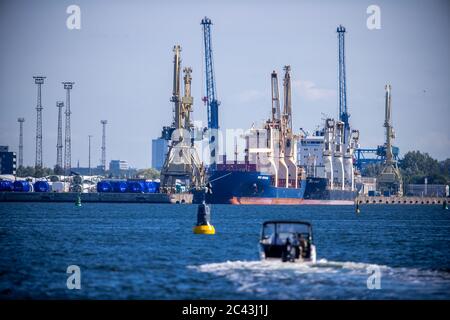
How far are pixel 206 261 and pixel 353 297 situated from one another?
19131 mm

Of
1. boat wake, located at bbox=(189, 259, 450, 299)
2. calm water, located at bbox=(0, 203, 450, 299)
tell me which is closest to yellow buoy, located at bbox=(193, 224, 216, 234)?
calm water, located at bbox=(0, 203, 450, 299)

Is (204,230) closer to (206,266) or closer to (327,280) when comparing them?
(206,266)

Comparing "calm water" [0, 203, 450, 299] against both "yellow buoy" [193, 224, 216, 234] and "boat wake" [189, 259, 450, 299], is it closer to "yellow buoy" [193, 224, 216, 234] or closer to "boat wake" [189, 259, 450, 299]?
"boat wake" [189, 259, 450, 299]

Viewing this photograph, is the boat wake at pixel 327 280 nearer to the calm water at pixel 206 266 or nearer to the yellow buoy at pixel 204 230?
the calm water at pixel 206 266

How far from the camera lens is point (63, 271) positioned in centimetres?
6431

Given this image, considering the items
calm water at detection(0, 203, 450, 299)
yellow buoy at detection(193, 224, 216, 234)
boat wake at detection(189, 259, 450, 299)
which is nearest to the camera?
boat wake at detection(189, 259, 450, 299)

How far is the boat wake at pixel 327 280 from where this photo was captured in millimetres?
53219

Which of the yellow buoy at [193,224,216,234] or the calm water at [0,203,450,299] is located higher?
the yellow buoy at [193,224,216,234]

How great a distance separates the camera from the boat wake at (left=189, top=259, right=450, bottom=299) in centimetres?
5322

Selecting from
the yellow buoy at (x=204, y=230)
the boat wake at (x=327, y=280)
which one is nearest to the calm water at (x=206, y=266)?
the boat wake at (x=327, y=280)

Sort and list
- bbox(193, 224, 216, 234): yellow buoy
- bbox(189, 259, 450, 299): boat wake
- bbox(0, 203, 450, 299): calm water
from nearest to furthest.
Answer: bbox(189, 259, 450, 299): boat wake
bbox(0, 203, 450, 299): calm water
bbox(193, 224, 216, 234): yellow buoy
